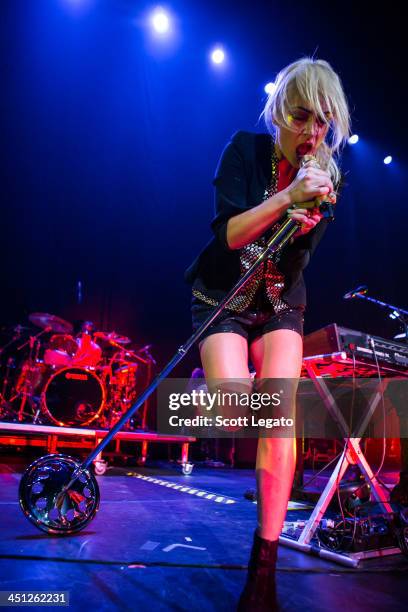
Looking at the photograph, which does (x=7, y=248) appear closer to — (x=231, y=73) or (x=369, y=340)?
(x=231, y=73)

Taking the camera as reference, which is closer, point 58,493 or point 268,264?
point 268,264

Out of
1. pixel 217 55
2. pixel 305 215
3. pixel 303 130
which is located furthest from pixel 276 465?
pixel 217 55

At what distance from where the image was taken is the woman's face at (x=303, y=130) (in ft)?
4.95

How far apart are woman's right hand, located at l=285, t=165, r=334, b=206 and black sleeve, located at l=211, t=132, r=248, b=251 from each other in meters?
0.26

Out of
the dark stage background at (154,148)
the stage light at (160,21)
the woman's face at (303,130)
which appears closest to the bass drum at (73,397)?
the dark stage background at (154,148)

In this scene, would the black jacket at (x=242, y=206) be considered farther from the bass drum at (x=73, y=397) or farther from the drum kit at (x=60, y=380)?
the bass drum at (x=73, y=397)

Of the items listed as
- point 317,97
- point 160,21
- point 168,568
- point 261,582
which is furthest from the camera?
point 160,21

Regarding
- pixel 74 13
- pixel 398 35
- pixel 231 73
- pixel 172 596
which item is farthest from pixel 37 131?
pixel 172 596

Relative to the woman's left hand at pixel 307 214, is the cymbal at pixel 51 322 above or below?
above

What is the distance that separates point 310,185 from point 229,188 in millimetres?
440

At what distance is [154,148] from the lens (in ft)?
29.3

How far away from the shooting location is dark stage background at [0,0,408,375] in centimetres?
733

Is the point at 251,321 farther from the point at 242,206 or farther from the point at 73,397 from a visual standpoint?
the point at 73,397

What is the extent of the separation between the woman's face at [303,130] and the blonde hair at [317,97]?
0.05 feet
